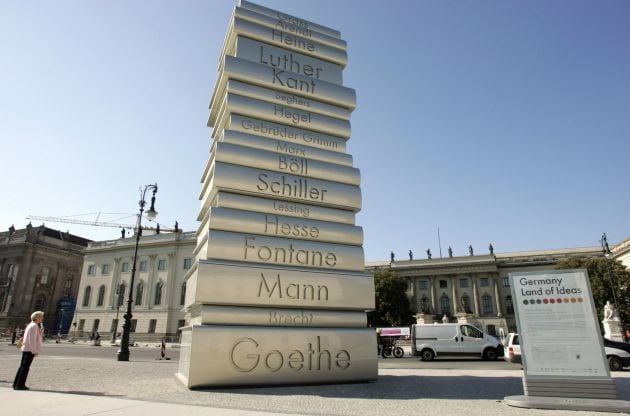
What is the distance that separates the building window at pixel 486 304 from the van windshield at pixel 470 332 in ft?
220

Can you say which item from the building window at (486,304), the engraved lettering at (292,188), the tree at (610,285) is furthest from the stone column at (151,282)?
the tree at (610,285)

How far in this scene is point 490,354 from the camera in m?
24.2

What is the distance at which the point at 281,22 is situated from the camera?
1415cm

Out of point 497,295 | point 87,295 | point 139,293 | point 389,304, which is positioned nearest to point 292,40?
point 389,304

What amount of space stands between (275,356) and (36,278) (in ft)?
290

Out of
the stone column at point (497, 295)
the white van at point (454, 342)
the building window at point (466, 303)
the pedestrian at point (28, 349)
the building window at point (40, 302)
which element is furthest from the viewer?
the building window at point (466, 303)

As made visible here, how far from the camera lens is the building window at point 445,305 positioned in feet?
287

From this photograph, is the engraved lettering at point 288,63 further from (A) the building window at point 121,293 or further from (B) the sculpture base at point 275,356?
(A) the building window at point 121,293

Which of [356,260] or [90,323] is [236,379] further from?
Result: [90,323]

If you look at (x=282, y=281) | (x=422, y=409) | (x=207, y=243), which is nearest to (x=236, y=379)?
(x=282, y=281)

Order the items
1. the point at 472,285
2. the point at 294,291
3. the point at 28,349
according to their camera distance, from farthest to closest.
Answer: the point at 472,285
the point at 294,291
the point at 28,349

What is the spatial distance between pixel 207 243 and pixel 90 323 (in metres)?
73.8

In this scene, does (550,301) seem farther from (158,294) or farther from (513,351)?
(158,294)

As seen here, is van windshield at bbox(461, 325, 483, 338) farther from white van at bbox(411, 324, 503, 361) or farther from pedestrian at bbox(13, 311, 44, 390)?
pedestrian at bbox(13, 311, 44, 390)
